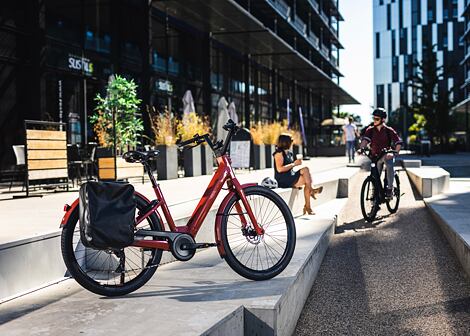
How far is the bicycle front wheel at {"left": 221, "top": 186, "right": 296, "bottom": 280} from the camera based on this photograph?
4.01 meters

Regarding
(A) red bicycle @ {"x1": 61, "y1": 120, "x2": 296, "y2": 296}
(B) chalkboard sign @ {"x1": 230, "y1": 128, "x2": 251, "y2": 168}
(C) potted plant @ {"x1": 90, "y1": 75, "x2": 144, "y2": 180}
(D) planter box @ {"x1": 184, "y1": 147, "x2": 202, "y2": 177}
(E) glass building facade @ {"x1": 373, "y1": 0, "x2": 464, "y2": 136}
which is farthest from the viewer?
(E) glass building facade @ {"x1": 373, "y1": 0, "x2": 464, "y2": 136}

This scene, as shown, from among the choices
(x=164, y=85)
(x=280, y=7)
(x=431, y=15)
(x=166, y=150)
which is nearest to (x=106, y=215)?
(x=166, y=150)

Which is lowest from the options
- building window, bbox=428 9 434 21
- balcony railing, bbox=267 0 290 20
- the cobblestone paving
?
the cobblestone paving

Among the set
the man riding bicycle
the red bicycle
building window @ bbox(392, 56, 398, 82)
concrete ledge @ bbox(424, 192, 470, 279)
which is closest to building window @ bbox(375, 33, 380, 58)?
building window @ bbox(392, 56, 398, 82)

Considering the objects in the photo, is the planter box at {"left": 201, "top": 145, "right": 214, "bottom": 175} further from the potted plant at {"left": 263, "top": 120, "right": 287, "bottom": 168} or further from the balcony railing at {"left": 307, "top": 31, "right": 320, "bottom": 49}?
the balcony railing at {"left": 307, "top": 31, "right": 320, "bottom": 49}

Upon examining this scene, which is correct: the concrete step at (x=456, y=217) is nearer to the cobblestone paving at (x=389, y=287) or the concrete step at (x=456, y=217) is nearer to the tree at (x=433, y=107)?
the cobblestone paving at (x=389, y=287)

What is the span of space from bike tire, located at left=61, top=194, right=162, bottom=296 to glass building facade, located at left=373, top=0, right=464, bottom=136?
82.2 m

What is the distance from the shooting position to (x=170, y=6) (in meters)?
17.5

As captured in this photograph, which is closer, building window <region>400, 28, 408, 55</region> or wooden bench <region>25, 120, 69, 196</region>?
wooden bench <region>25, 120, 69, 196</region>

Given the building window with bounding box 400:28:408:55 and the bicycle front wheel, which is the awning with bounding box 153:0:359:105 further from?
the building window with bounding box 400:28:408:55

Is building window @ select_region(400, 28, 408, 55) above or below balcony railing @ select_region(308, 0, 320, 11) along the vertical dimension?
above

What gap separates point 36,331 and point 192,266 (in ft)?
5.91

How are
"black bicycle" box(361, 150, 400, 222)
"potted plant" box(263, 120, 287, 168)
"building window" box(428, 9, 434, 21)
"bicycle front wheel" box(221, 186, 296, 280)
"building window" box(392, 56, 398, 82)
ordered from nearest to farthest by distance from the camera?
"bicycle front wheel" box(221, 186, 296, 280) < "black bicycle" box(361, 150, 400, 222) < "potted plant" box(263, 120, 287, 168) < "building window" box(428, 9, 434, 21) < "building window" box(392, 56, 398, 82)

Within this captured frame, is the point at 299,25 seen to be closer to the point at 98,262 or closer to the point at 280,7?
the point at 280,7
